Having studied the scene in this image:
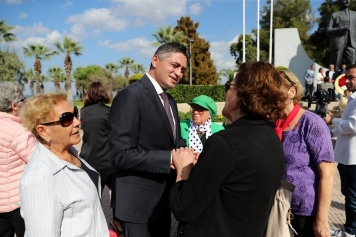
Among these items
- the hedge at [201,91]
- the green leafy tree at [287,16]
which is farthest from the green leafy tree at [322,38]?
the hedge at [201,91]

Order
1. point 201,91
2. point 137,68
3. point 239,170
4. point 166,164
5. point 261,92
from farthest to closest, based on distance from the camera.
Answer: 1. point 137,68
2. point 201,91
3. point 166,164
4. point 261,92
5. point 239,170

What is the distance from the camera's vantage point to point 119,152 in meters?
1.92

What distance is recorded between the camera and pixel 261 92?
5.08ft

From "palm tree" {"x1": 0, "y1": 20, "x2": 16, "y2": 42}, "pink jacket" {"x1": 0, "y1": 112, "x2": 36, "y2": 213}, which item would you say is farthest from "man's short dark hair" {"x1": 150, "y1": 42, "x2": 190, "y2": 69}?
"palm tree" {"x1": 0, "y1": 20, "x2": 16, "y2": 42}

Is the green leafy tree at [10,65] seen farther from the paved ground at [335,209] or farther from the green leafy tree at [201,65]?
the paved ground at [335,209]

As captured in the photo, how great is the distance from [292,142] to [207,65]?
42.1 metres

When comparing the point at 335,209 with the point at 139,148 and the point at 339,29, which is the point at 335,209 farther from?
the point at 339,29

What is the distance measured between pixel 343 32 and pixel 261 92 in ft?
52.3

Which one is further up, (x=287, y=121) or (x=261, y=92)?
(x=261, y=92)

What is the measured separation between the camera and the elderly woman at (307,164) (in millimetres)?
2148

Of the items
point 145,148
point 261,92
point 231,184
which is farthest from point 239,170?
point 145,148

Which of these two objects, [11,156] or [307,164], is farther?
[11,156]

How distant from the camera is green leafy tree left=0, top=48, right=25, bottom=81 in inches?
1378

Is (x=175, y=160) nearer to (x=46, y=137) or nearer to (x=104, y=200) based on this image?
(x=46, y=137)
